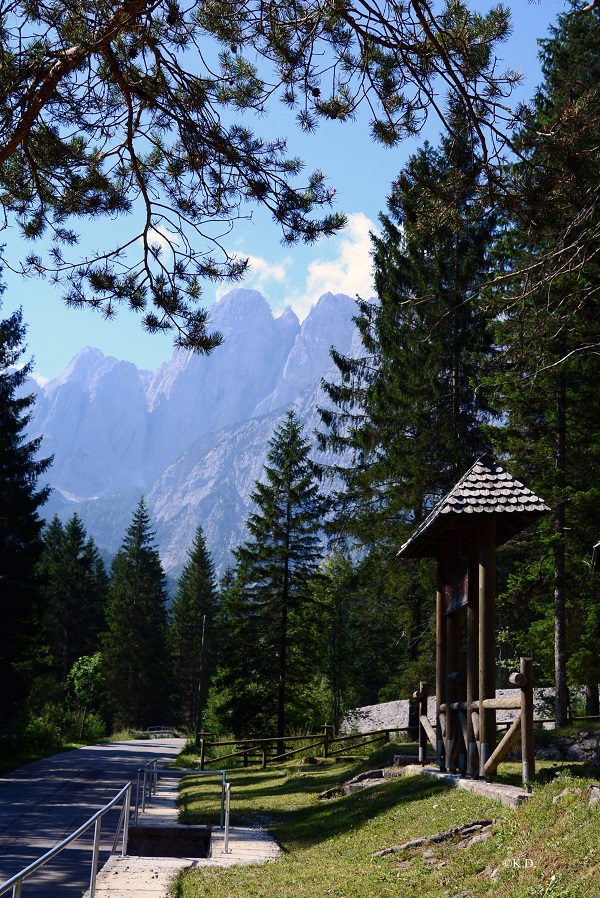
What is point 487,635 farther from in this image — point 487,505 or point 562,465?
point 562,465

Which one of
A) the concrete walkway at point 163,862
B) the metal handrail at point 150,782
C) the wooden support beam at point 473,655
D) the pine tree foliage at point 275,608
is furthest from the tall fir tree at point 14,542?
the wooden support beam at point 473,655

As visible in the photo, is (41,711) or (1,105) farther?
(41,711)

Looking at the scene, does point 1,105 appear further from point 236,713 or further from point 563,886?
point 236,713

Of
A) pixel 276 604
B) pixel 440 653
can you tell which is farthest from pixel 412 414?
pixel 440 653

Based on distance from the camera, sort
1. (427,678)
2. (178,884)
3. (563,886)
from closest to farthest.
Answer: (563,886) < (178,884) < (427,678)

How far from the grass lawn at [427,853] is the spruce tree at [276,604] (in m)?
20.2

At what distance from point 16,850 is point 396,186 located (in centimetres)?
984

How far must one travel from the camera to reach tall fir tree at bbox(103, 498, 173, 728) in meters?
61.8

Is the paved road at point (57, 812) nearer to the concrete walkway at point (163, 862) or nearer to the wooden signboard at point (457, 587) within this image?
the concrete walkway at point (163, 862)

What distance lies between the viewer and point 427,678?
25719mm

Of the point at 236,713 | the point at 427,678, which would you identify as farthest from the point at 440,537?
the point at 236,713

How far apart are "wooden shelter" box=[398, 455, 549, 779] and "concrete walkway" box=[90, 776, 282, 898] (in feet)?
9.34

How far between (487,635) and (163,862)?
471 cm

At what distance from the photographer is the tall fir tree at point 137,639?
6184 centimetres
